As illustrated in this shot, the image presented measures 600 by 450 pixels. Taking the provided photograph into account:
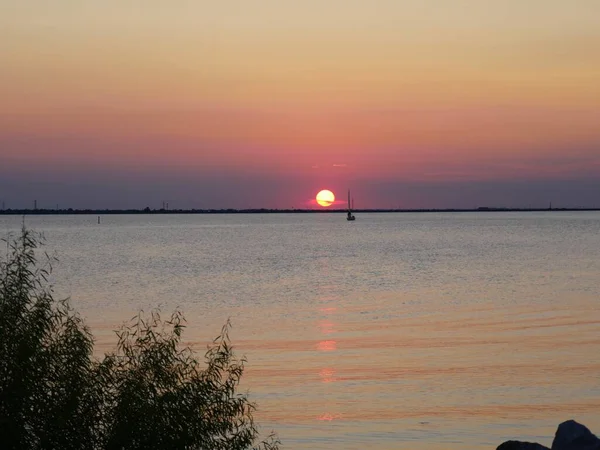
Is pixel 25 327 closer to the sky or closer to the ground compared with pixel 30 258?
closer to the ground

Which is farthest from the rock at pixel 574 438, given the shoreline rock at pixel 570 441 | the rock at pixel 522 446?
the rock at pixel 522 446

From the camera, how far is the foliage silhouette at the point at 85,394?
21.0 m

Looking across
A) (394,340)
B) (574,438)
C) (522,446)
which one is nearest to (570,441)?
(574,438)

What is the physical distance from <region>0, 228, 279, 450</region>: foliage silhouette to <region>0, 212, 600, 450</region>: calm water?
5.83 m

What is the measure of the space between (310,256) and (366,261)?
52.7 feet

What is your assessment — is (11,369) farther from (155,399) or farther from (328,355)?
(328,355)

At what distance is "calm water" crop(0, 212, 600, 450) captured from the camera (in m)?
29.9

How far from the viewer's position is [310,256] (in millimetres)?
133375

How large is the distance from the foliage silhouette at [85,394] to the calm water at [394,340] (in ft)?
19.1

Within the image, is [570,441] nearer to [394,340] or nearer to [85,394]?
[85,394]

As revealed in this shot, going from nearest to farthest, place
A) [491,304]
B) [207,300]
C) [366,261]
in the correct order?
[491,304], [207,300], [366,261]

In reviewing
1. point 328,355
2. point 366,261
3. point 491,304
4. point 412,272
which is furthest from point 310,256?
point 328,355

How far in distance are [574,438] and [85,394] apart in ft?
37.7

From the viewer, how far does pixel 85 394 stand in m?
22.2
